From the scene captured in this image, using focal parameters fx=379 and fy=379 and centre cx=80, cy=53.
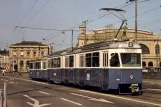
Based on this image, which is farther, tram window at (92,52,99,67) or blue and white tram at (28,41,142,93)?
tram window at (92,52,99,67)

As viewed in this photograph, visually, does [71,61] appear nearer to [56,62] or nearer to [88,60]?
[88,60]

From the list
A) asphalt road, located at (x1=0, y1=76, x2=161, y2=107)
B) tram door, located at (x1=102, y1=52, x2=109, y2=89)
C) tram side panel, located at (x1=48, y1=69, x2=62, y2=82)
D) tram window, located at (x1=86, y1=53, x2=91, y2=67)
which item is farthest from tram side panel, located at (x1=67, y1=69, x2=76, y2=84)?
tram door, located at (x1=102, y1=52, x2=109, y2=89)

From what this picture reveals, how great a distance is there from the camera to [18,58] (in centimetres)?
16175

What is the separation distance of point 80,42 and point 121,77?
94964 millimetres

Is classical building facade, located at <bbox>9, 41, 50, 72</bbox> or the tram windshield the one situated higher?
classical building facade, located at <bbox>9, 41, 50, 72</bbox>

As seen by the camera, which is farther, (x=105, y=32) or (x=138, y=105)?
(x=105, y=32)

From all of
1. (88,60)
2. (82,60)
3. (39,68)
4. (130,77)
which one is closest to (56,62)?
(82,60)

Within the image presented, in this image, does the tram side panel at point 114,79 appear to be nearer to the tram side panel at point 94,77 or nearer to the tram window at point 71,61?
the tram side panel at point 94,77

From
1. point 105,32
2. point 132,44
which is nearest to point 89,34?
point 105,32

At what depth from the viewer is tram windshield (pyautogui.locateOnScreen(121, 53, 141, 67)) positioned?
24.3 metres

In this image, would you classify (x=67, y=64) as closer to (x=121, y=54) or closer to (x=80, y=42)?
(x=121, y=54)

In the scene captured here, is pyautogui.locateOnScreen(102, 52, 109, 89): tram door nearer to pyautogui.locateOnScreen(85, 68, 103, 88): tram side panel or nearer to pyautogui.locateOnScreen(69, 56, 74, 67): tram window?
pyautogui.locateOnScreen(85, 68, 103, 88): tram side panel

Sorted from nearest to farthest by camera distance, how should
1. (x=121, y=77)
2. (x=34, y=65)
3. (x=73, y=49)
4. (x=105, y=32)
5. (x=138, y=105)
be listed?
1. (x=138, y=105)
2. (x=121, y=77)
3. (x=73, y=49)
4. (x=34, y=65)
5. (x=105, y=32)

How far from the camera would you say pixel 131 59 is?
24.6m
